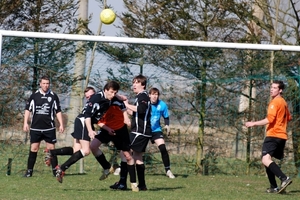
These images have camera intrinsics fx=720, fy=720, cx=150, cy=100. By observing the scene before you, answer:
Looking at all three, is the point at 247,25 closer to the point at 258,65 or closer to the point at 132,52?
the point at 258,65

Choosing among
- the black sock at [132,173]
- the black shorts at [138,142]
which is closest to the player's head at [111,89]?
the black shorts at [138,142]

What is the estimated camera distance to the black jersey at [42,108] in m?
12.6

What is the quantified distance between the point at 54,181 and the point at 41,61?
2673 millimetres

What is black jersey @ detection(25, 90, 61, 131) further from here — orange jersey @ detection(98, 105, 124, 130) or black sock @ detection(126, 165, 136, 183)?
black sock @ detection(126, 165, 136, 183)

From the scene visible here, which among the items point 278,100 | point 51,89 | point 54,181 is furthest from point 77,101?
point 278,100

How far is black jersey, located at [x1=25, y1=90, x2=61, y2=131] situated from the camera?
41.4 ft

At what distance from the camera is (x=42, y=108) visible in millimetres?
12625

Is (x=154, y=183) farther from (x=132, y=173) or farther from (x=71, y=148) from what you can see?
(x=71, y=148)

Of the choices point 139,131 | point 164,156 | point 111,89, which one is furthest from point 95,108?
point 164,156

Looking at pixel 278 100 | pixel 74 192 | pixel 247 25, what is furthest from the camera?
pixel 247 25

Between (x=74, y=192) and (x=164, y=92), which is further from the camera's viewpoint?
(x=164, y=92)

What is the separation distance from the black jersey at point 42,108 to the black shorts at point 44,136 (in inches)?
2.8

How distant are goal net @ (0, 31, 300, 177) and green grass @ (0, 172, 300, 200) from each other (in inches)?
26.3

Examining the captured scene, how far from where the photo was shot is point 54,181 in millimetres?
11547
